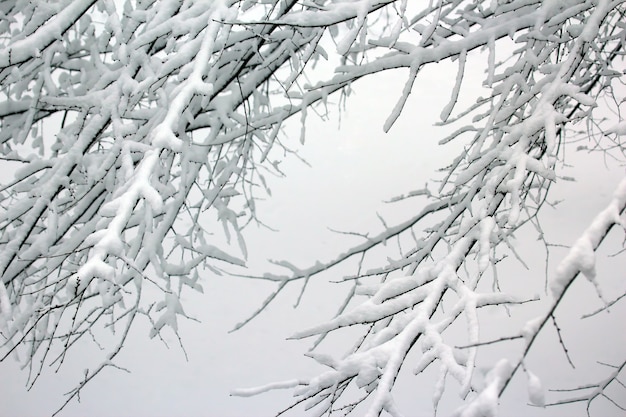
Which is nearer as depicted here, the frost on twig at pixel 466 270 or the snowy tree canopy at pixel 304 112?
the frost on twig at pixel 466 270

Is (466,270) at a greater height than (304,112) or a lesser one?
lesser

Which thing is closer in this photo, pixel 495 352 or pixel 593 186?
pixel 495 352

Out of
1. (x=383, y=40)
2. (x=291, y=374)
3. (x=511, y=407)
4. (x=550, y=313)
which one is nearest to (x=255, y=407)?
(x=291, y=374)

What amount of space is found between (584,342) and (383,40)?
4364mm

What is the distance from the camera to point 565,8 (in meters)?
2.26

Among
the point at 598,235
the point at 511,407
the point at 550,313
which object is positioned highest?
the point at 511,407

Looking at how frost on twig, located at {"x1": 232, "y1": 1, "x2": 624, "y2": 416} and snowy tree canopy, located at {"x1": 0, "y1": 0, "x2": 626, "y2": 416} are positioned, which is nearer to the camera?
frost on twig, located at {"x1": 232, "y1": 1, "x2": 624, "y2": 416}

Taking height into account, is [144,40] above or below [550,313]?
above

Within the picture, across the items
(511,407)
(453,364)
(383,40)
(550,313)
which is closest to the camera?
(550,313)

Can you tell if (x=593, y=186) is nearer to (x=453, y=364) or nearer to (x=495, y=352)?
(x=495, y=352)

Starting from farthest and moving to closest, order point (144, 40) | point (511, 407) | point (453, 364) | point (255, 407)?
point (255, 407), point (511, 407), point (144, 40), point (453, 364)

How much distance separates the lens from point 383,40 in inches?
84.0

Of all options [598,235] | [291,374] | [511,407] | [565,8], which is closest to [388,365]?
[598,235]

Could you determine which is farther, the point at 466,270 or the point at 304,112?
the point at 304,112
